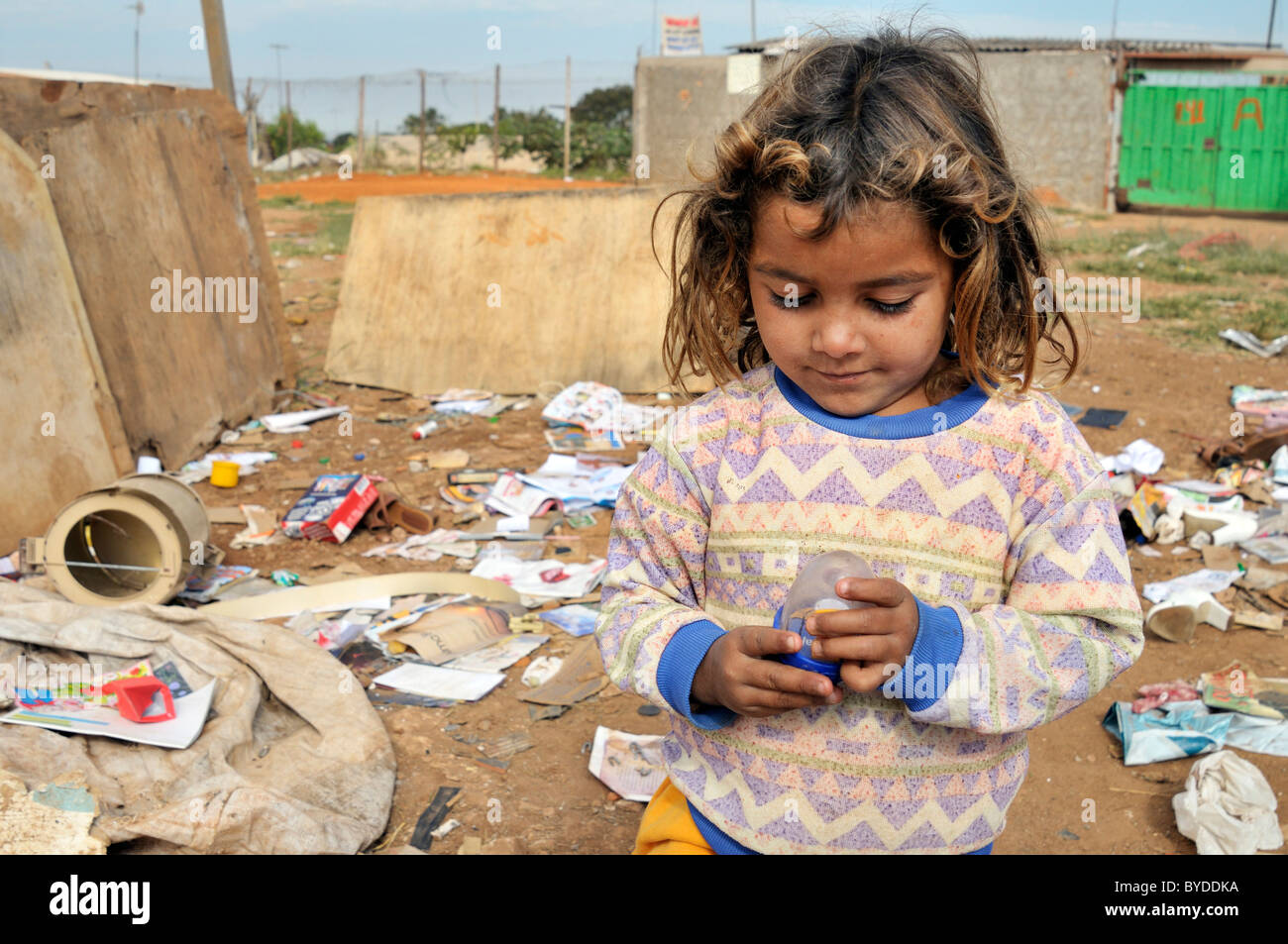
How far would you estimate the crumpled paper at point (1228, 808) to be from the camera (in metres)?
2.52

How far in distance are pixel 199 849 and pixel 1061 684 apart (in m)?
1.91

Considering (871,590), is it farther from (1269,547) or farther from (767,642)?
(1269,547)

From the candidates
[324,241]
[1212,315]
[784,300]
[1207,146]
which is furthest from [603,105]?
[784,300]

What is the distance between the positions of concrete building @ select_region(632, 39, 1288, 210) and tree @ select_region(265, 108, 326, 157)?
15849 millimetres

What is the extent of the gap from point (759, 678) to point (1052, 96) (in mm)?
18951

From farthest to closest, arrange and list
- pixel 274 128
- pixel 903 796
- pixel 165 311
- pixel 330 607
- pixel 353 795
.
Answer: pixel 274 128, pixel 165 311, pixel 330 607, pixel 353 795, pixel 903 796

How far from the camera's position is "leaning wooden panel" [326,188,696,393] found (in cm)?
708

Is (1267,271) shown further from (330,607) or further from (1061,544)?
(1061,544)

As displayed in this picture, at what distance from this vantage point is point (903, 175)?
3.99ft

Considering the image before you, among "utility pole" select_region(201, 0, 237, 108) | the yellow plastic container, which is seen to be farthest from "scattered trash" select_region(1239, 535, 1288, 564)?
"utility pole" select_region(201, 0, 237, 108)

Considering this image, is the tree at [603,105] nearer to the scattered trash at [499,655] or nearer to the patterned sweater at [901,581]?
the scattered trash at [499,655]

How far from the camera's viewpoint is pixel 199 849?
2.35 m

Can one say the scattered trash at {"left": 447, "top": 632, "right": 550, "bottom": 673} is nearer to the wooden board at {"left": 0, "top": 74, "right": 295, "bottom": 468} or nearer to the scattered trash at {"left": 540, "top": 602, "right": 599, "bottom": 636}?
the scattered trash at {"left": 540, "top": 602, "right": 599, "bottom": 636}
